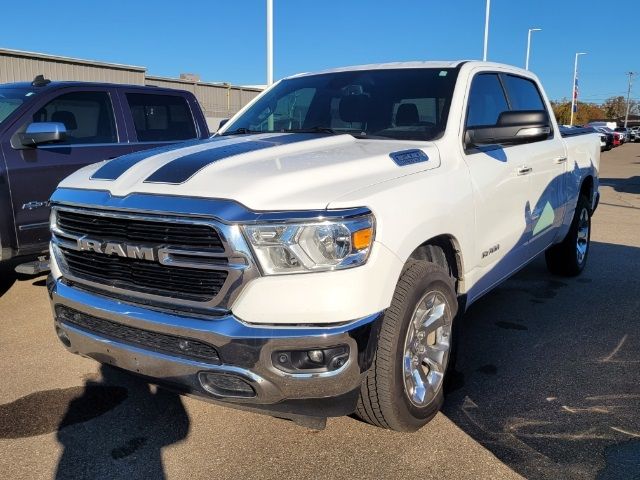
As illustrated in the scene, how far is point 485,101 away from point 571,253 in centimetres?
265

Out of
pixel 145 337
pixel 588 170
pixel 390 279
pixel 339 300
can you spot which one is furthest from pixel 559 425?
pixel 588 170

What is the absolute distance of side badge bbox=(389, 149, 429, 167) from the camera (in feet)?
10.2

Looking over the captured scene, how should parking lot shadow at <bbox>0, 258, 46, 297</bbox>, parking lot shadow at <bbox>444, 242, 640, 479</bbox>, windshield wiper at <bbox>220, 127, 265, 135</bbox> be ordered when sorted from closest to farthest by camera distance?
parking lot shadow at <bbox>444, 242, 640, 479</bbox> → windshield wiper at <bbox>220, 127, 265, 135</bbox> → parking lot shadow at <bbox>0, 258, 46, 297</bbox>

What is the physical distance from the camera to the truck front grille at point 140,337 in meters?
2.52

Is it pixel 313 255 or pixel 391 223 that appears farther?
pixel 391 223

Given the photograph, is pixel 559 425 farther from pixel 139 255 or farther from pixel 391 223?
pixel 139 255

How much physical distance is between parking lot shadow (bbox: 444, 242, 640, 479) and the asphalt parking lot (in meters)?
0.01

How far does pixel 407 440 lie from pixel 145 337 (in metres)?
1.43

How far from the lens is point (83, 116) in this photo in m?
5.97

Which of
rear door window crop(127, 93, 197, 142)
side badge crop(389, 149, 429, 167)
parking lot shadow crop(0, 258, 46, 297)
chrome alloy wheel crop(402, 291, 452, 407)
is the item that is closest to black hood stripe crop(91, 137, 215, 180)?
side badge crop(389, 149, 429, 167)

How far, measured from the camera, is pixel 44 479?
9.01ft

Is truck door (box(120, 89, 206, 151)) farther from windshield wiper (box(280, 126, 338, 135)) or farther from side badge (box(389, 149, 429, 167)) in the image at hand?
side badge (box(389, 149, 429, 167))

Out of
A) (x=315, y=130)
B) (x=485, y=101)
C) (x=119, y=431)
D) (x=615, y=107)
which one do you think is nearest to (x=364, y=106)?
(x=315, y=130)

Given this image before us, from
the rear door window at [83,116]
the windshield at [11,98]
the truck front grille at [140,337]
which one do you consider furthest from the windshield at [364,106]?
the windshield at [11,98]
